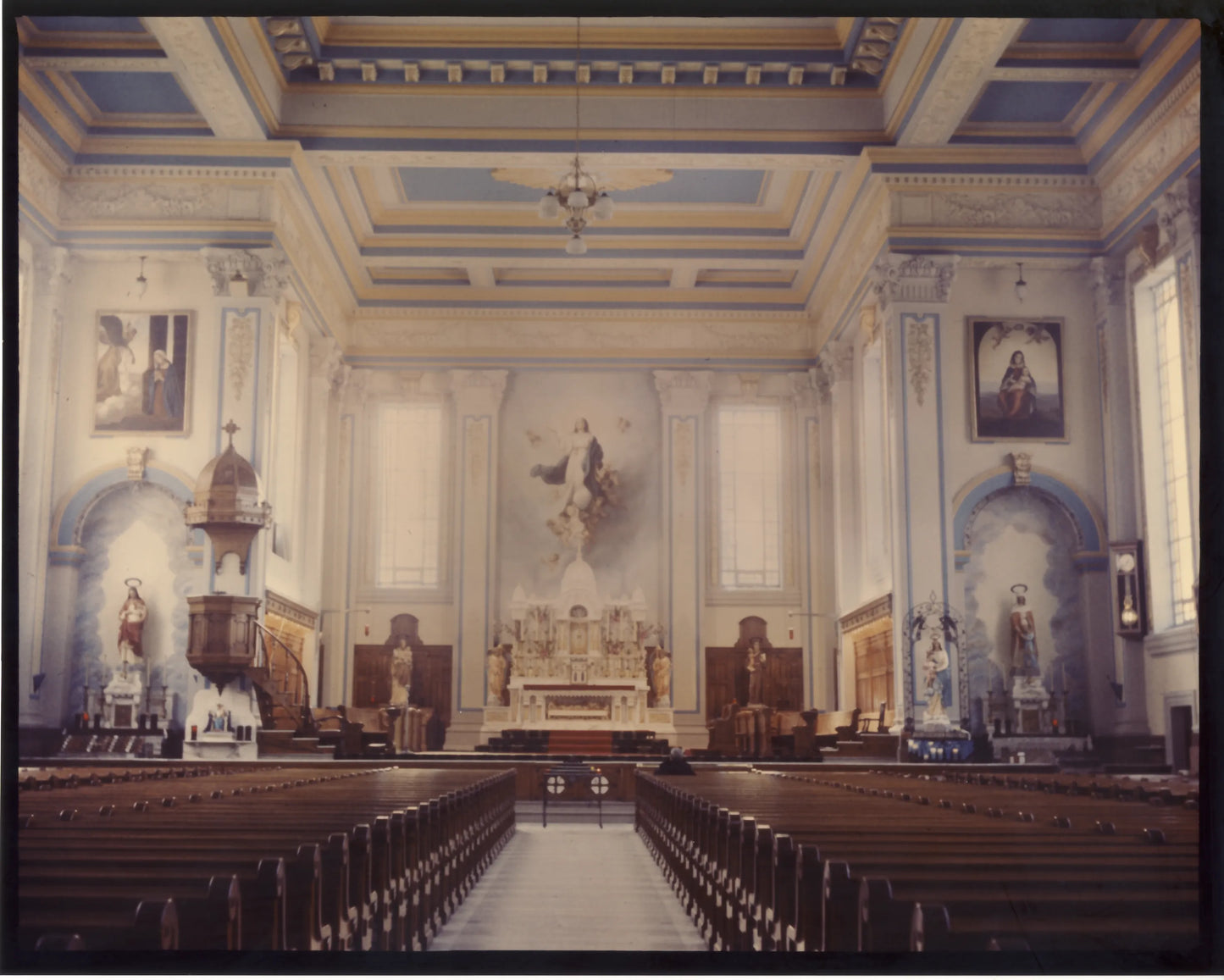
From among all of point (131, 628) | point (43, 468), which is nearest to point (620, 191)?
point (43, 468)

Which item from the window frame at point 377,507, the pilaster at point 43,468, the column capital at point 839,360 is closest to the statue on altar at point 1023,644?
the column capital at point 839,360

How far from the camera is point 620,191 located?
1972 cm

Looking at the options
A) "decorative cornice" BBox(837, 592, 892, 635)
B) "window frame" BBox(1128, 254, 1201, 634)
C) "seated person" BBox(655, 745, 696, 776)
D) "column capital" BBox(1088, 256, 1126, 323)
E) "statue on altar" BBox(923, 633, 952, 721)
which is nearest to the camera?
"seated person" BBox(655, 745, 696, 776)

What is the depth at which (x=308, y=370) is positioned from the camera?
807 inches

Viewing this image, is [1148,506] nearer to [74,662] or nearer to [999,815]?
[999,815]

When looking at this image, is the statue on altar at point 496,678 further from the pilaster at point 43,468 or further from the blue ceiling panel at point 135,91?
the blue ceiling panel at point 135,91

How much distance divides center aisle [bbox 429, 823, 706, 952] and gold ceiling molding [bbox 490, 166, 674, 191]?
1086 centimetres

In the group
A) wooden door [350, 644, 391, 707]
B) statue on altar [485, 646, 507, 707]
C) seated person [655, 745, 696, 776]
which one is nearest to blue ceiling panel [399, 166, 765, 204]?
statue on altar [485, 646, 507, 707]

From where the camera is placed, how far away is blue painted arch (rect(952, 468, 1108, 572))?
16188 millimetres

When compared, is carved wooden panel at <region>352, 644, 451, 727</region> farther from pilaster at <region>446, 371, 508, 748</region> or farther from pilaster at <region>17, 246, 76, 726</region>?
pilaster at <region>17, 246, 76, 726</region>

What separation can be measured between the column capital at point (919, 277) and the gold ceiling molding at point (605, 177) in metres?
4.10

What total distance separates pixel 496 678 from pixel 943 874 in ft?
59.0

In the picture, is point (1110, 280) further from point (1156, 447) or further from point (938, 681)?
point (938, 681)

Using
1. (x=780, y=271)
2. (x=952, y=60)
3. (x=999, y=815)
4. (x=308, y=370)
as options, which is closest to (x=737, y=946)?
(x=999, y=815)
